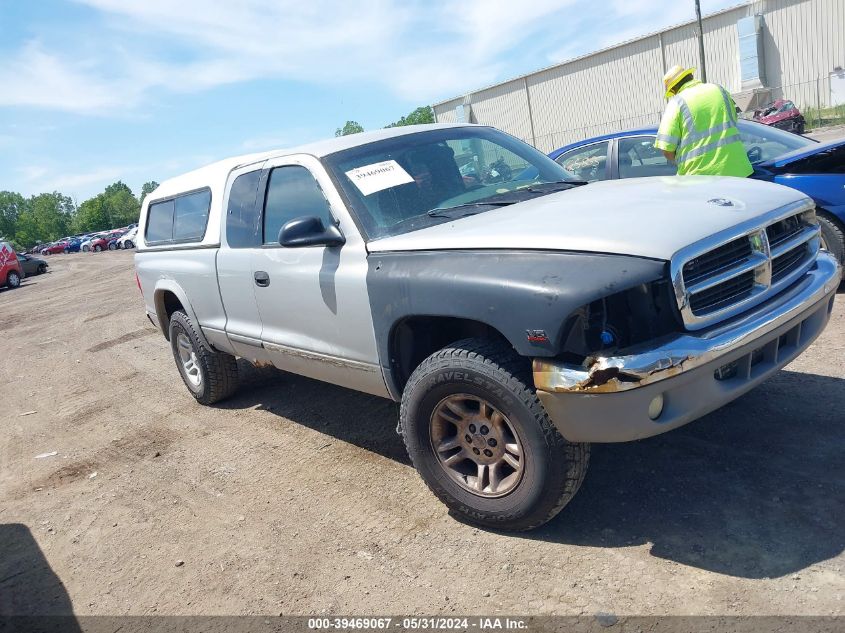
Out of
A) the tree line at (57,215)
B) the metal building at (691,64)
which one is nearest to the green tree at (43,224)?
the tree line at (57,215)

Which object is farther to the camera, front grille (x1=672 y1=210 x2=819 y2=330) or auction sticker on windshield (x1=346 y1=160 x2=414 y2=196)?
auction sticker on windshield (x1=346 y1=160 x2=414 y2=196)

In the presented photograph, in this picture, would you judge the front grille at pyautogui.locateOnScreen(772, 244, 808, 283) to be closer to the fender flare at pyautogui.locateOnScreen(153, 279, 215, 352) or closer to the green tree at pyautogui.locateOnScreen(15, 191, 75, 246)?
the fender flare at pyautogui.locateOnScreen(153, 279, 215, 352)

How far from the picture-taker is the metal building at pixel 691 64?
3678cm

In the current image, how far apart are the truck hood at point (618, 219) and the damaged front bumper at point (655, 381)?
0.40 metres

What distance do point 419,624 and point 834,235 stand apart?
5.04 metres

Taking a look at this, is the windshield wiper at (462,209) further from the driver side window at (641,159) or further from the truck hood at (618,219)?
the driver side window at (641,159)

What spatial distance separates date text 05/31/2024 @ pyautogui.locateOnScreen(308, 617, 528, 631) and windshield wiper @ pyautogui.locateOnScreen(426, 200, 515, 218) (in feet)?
6.60

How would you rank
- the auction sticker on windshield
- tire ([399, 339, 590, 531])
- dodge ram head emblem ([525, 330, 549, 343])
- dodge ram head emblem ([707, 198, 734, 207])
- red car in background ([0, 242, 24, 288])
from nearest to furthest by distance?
1. dodge ram head emblem ([525, 330, 549, 343])
2. tire ([399, 339, 590, 531])
3. dodge ram head emblem ([707, 198, 734, 207])
4. the auction sticker on windshield
5. red car in background ([0, 242, 24, 288])

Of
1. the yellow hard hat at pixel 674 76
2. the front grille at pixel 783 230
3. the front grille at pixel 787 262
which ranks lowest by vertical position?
the front grille at pixel 787 262

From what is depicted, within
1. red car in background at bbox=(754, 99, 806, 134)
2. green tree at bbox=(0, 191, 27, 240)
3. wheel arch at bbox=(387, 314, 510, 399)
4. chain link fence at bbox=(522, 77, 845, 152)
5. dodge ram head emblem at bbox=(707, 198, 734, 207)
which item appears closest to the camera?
dodge ram head emblem at bbox=(707, 198, 734, 207)

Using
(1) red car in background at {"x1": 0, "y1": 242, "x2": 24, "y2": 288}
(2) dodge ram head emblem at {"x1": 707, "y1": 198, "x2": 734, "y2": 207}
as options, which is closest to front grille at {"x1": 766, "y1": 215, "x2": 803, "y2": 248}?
(2) dodge ram head emblem at {"x1": 707, "y1": 198, "x2": 734, "y2": 207}

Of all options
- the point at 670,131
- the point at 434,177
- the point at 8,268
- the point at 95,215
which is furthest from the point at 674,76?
the point at 95,215

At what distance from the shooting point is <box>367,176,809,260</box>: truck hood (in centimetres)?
278

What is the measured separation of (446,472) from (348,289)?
1.10 meters
